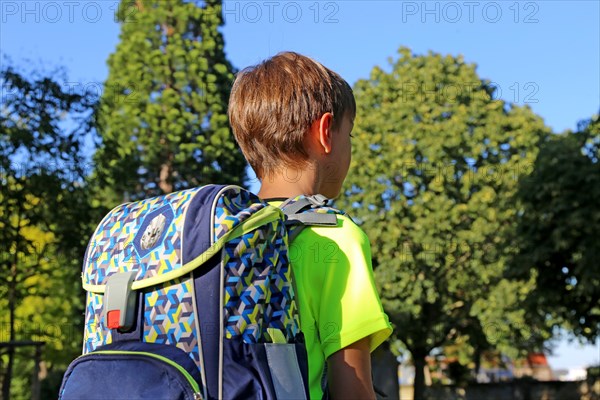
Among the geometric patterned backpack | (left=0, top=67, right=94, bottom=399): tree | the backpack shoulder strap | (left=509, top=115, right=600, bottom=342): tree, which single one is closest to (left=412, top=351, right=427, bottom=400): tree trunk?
(left=509, top=115, right=600, bottom=342): tree

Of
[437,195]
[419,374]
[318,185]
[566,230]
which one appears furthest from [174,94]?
[318,185]

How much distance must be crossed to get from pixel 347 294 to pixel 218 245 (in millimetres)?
329

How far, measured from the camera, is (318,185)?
2016 mm

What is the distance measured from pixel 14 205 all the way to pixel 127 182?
3098 mm

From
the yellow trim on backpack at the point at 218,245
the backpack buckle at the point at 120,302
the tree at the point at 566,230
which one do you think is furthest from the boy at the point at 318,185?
the tree at the point at 566,230

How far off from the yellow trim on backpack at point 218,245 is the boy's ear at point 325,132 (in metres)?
0.33

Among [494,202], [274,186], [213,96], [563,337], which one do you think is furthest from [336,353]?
[563,337]

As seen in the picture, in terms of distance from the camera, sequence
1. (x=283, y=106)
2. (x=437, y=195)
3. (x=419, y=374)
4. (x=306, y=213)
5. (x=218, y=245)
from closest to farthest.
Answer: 1. (x=218, y=245)
2. (x=306, y=213)
3. (x=283, y=106)
4. (x=437, y=195)
5. (x=419, y=374)

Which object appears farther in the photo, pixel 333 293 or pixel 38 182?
pixel 38 182

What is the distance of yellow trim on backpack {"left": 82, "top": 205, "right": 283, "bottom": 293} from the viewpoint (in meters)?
1.62

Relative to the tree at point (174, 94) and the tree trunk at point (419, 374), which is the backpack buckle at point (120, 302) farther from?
the tree trunk at point (419, 374)

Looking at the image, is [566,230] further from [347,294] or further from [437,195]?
[347,294]

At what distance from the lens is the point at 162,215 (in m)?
1.73

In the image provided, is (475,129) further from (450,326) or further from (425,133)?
(450,326)
